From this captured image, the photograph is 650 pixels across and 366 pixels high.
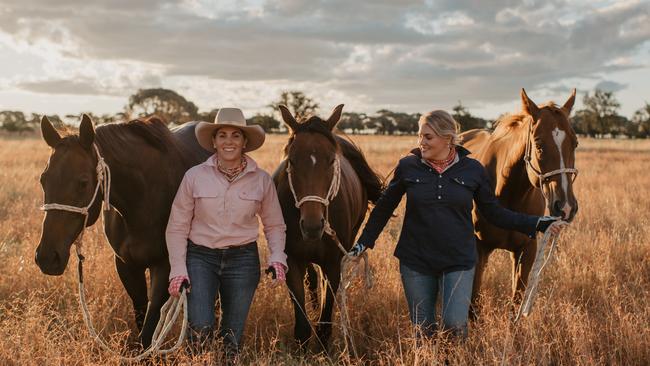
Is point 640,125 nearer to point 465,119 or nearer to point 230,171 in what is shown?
point 465,119

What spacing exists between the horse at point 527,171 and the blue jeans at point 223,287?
1.82 meters

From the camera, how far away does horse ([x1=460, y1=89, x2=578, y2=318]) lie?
3.95 m

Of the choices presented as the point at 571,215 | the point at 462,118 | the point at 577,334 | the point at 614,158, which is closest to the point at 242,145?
the point at 571,215

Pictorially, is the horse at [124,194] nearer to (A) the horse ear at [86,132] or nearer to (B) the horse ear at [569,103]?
(A) the horse ear at [86,132]

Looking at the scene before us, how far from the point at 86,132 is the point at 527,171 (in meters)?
3.21

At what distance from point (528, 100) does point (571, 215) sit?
933 millimetres

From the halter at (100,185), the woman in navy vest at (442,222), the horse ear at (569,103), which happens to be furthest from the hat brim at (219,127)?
the horse ear at (569,103)

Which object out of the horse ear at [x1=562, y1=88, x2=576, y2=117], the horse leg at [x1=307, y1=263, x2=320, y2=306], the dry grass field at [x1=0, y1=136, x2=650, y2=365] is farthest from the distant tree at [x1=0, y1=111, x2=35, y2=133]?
the horse ear at [x1=562, y1=88, x2=576, y2=117]

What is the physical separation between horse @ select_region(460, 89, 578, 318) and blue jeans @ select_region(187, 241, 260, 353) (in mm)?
1819

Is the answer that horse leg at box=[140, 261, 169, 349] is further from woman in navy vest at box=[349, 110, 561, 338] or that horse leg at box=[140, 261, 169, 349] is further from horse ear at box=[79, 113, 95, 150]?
woman in navy vest at box=[349, 110, 561, 338]

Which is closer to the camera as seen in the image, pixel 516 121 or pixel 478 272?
pixel 516 121

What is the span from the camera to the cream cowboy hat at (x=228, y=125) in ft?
12.3

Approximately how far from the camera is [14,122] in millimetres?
43062

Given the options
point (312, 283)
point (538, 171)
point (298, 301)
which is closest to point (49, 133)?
point (298, 301)
